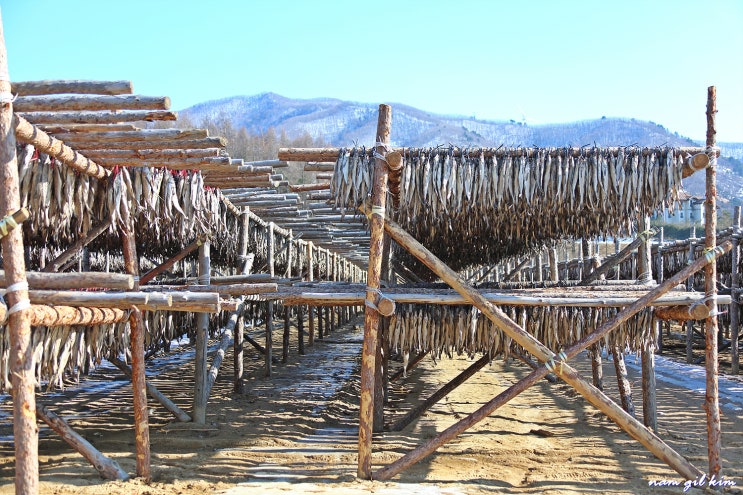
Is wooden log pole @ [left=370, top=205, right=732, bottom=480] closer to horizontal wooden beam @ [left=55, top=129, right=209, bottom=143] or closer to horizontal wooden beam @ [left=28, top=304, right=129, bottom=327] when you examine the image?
horizontal wooden beam @ [left=55, top=129, right=209, bottom=143]

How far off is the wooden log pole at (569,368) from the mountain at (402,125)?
3485 inches

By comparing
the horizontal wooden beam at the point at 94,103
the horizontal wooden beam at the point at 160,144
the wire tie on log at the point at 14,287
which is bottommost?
the wire tie on log at the point at 14,287

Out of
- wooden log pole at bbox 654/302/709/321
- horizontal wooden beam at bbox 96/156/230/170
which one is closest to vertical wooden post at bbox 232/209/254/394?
horizontal wooden beam at bbox 96/156/230/170

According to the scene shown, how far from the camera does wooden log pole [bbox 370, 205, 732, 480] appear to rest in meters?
4.98

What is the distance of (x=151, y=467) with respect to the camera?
17.8ft

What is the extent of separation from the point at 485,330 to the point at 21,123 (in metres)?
3.89

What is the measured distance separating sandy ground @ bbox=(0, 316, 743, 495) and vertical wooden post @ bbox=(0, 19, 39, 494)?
3.88 ft

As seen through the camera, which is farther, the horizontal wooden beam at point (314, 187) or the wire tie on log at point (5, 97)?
the horizontal wooden beam at point (314, 187)

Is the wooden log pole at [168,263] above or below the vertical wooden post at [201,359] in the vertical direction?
above

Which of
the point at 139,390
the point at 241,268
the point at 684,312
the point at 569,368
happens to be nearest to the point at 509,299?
the point at 569,368

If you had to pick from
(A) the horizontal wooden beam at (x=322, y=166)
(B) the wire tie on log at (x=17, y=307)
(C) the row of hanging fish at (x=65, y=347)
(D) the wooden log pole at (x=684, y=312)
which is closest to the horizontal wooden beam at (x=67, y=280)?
(C) the row of hanging fish at (x=65, y=347)

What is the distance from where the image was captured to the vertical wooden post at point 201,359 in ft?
23.3

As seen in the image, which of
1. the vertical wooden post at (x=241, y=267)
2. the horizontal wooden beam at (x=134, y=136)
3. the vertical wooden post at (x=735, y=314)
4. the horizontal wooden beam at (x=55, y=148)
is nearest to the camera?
the horizontal wooden beam at (x=55, y=148)

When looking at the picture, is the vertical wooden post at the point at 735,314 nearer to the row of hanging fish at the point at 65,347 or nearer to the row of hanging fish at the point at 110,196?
the row of hanging fish at the point at 110,196
